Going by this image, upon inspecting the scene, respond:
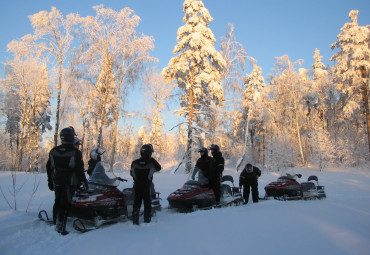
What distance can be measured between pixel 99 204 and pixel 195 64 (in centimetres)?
1524

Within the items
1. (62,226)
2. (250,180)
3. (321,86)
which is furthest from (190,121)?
(321,86)

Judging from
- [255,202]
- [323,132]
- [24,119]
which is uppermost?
[24,119]

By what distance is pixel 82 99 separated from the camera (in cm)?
2494

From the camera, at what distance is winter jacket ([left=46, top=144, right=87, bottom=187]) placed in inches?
211

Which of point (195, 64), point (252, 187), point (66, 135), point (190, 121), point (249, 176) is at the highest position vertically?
point (195, 64)

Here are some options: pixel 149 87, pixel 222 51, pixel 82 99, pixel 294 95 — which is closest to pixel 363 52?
pixel 294 95

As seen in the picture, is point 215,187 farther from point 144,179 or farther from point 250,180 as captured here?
point 144,179

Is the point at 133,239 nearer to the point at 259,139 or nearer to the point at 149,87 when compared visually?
the point at 149,87

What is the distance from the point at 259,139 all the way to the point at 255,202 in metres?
36.6

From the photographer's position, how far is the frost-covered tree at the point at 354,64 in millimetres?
22562

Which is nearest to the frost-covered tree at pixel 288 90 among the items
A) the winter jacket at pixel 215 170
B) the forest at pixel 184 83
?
the forest at pixel 184 83

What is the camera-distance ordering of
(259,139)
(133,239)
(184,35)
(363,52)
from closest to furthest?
(133,239) < (184,35) < (363,52) < (259,139)

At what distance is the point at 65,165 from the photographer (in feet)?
Result: 17.6

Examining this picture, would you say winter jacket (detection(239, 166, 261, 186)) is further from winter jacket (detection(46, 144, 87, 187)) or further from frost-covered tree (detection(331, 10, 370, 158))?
frost-covered tree (detection(331, 10, 370, 158))
